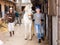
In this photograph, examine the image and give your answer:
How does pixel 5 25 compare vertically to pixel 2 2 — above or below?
below

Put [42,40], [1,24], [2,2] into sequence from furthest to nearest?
1. [2,2]
2. [1,24]
3. [42,40]

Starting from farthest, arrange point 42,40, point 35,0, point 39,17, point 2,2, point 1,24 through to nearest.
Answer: point 2,2, point 1,24, point 35,0, point 42,40, point 39,17

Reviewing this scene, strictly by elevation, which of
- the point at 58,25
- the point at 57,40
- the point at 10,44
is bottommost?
the point at 10,44

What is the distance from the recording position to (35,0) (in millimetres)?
15492

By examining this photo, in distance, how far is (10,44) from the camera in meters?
11.1

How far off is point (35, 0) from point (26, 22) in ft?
12.6

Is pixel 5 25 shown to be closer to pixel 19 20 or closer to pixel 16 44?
pixel 19 20

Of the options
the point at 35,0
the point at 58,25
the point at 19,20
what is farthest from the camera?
the point at 19,20

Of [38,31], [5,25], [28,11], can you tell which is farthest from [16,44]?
[5,25]

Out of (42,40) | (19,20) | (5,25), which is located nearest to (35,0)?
(42,40)

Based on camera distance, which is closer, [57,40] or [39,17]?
[57,40]

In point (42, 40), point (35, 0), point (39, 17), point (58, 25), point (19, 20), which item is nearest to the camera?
point (58, 25)

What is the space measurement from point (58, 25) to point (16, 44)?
15.5 ft

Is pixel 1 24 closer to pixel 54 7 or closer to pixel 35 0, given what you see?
pixel 35 0
